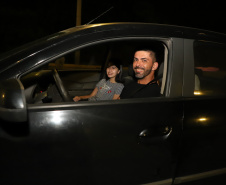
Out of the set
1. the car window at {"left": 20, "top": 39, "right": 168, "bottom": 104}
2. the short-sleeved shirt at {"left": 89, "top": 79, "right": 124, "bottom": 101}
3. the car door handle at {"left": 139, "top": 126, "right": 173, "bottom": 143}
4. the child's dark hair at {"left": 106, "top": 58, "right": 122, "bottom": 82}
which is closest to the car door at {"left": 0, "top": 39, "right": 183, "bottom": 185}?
the car door handle at {"left": 139, "top": 126, "right": 173, "bottom": 143}

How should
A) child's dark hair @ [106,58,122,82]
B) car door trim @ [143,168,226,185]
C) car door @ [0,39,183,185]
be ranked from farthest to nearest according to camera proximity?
child's dark hair @ [106,58,122,82]
car door trim @ [143,168,226,185]
car door @ [0,39,183,185]

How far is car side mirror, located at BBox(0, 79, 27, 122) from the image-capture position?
4.25 feet

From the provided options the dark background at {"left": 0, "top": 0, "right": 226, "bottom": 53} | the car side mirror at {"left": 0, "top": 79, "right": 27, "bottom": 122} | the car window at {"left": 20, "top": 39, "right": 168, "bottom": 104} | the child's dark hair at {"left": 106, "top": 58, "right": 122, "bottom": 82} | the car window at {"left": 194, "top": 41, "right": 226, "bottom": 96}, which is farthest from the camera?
the dark background at {"left": 0, "top": 0, "right": 226, "bottom": 53}

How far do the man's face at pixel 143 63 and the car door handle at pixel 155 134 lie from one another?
1.89 ft

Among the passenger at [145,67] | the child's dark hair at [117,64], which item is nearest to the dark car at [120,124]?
the passenger at [145,67]

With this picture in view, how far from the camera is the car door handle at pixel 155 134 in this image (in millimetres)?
1623

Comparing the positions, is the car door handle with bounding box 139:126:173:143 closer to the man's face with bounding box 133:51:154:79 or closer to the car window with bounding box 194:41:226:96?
the car window with bounding box 194:41:226:96

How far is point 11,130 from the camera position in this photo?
141cm

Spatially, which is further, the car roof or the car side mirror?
the car roof

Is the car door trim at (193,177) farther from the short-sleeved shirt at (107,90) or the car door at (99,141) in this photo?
the short-sleeved shirt at (107,90)

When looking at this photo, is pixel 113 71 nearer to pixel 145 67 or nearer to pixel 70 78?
pixel 70 78

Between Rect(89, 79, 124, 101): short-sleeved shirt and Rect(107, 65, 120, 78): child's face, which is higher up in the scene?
Rect(107, 65, 120, 78): child's face

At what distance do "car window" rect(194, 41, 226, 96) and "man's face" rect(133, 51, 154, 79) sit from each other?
0.39 meters

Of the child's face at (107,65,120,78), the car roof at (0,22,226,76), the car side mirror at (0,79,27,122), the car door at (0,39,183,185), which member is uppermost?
the car roof at (0,22,226,76)
